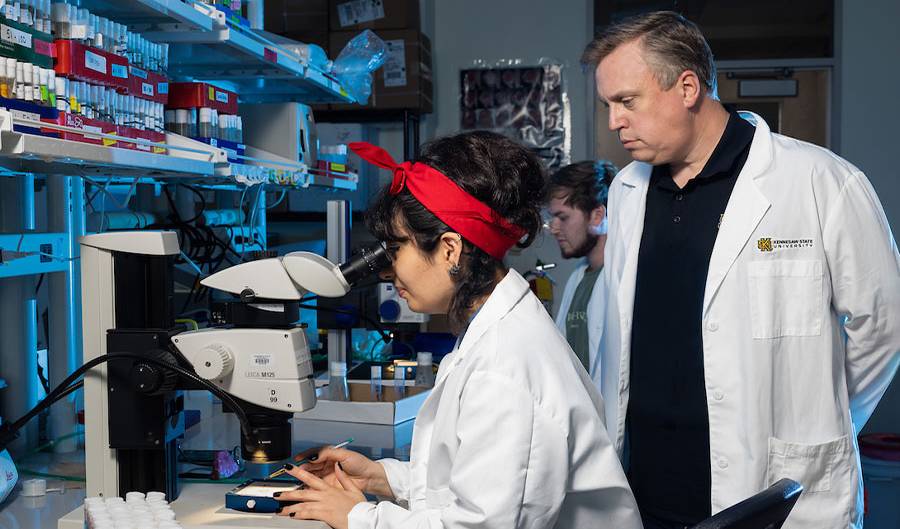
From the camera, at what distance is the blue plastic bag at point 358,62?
9.48 feet

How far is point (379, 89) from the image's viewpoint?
440 cm

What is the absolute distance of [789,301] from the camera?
1674 mm

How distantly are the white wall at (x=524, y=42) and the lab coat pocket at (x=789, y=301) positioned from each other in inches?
120

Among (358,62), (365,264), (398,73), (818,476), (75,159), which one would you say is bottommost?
(818,476)

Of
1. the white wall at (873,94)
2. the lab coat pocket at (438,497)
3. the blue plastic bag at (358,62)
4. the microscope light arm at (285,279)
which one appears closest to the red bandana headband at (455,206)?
the microscope light arm at (285,279)

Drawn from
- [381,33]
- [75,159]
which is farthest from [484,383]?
[381,33]

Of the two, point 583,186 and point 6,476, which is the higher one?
point 583,186

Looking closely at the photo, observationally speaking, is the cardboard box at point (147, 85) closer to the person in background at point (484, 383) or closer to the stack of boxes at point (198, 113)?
the stack of boxes at point (198, 113)

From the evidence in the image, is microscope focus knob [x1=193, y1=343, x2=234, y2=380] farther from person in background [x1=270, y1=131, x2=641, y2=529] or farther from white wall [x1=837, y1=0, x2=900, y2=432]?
white wall [x1=837, y1=0, x2=900, y2=432]

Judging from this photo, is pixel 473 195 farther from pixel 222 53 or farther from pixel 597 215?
pixel 597 215

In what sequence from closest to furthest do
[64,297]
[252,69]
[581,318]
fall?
[64,297], [252,69], [581,318]

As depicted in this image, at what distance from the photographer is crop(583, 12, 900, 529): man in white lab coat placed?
1.67 meters

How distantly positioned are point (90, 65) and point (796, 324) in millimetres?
1324

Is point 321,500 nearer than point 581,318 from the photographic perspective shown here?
Yes
